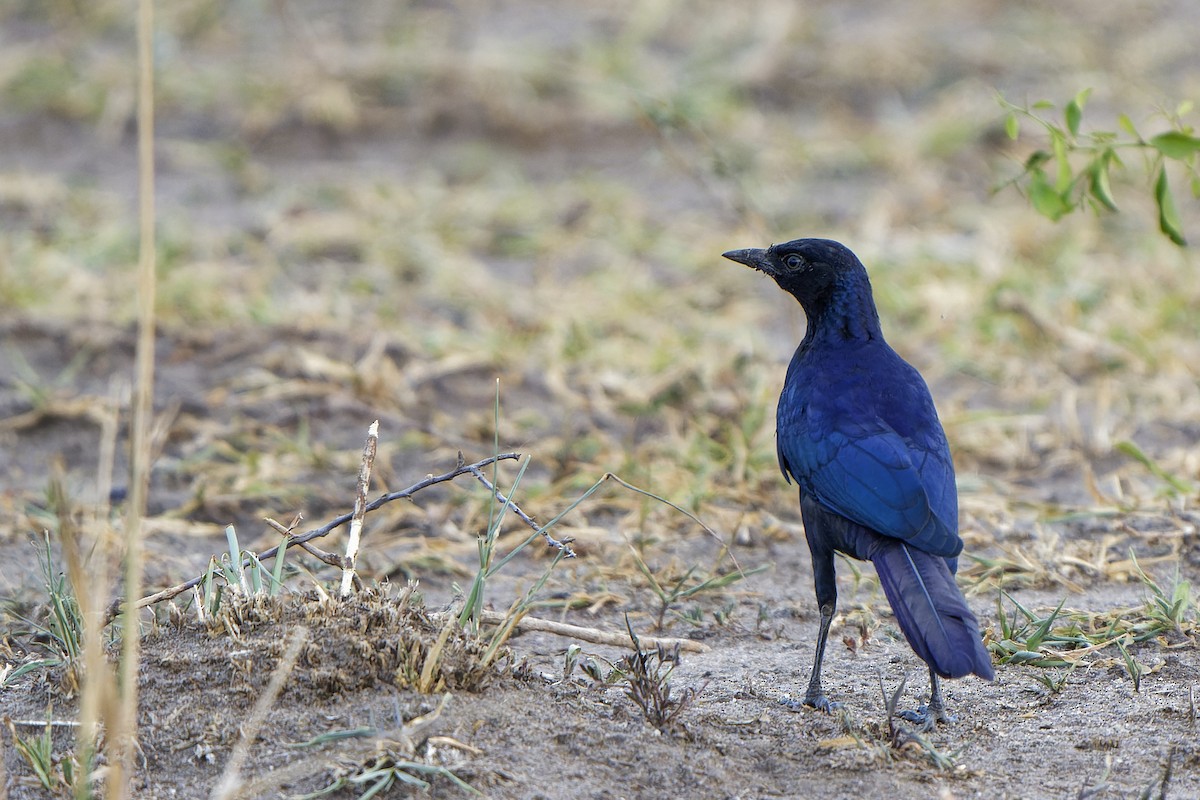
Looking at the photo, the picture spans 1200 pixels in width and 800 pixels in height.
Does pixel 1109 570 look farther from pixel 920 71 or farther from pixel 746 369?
pixel 920 71

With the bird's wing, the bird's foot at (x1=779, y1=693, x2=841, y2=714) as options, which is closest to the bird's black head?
the bird's wing

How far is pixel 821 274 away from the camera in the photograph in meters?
3.74

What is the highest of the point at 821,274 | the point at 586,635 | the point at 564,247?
the point at 821,274

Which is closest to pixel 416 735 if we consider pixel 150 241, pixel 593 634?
pixel 593 634

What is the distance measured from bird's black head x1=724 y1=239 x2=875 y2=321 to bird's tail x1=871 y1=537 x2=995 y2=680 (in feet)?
2.74

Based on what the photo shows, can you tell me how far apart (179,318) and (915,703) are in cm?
418

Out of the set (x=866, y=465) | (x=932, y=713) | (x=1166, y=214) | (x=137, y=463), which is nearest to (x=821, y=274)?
(x=866, y=465)

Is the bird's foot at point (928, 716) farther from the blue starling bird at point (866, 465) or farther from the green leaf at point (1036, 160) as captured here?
the green leaf at point (1036, 160)

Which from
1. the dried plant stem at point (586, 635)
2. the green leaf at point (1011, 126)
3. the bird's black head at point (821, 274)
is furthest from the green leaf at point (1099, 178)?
the dried plant stem at point (586, 635)

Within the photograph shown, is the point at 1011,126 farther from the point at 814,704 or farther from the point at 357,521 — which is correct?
the point at 357,521

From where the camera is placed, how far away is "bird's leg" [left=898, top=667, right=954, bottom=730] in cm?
302

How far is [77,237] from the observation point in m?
7.40

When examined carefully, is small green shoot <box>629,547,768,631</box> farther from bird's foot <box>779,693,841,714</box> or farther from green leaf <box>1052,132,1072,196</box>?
green leaf <box>1052,132,1072,196</box>

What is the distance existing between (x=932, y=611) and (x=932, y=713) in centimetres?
37
